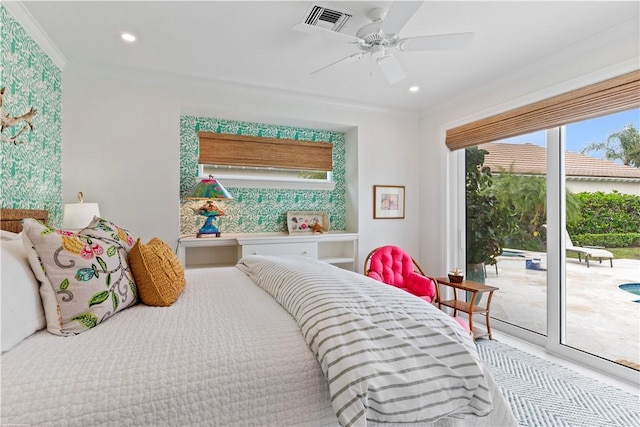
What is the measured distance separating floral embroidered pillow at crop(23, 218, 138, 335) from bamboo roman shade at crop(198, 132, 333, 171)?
2.44 metres

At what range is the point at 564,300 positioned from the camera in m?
2.68

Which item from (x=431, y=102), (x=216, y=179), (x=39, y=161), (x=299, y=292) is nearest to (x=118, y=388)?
(x=299, y=292)

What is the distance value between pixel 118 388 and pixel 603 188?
3.33m

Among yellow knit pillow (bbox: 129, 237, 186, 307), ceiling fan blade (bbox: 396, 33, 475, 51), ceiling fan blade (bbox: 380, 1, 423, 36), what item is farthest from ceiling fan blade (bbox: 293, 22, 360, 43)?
yellow knit pillow (bbox: 129, 237, 186, 307)

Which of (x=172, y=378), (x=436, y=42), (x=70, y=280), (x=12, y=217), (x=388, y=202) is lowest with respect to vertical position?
(x=172, y=378)

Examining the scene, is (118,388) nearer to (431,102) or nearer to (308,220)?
(308,220)

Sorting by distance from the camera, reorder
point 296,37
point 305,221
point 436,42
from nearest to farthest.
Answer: point 436,42 < point 296,37 < point 305,221

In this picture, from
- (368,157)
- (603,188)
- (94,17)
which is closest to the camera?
(94,17)

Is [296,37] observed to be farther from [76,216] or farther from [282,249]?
[76,216]

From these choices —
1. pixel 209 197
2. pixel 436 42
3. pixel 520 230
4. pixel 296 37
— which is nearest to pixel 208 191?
pixel 209 197

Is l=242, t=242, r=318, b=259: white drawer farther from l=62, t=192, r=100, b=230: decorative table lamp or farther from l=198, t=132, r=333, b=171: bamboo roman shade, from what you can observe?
l=62, t=192, r=100, b=230: decorative table lamp

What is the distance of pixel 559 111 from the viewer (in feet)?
8.37

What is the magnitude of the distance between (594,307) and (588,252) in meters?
0.45

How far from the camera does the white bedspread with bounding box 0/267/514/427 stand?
0.78m
